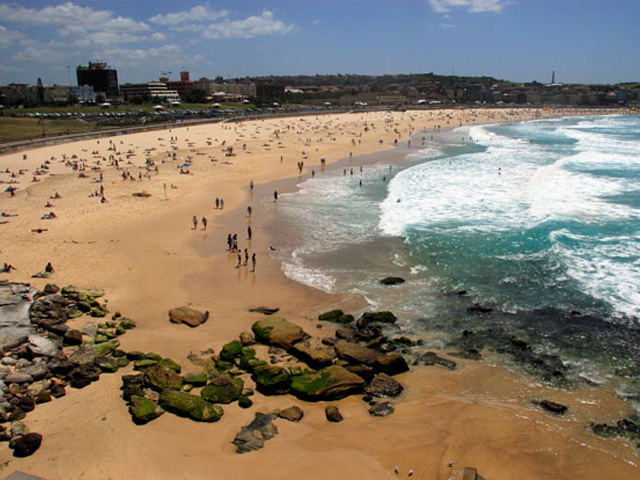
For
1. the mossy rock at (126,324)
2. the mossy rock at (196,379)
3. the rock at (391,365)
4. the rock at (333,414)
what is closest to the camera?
the rock at (333,414)

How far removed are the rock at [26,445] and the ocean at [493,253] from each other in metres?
10.9

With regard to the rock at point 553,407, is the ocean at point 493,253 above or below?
above

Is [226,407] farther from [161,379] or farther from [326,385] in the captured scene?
[326,385]

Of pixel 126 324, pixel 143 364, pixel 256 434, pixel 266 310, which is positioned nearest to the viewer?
pixel 256 434

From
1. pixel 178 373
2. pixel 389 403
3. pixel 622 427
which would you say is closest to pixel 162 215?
pixel 178 373

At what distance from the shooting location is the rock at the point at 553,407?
40.2 ft

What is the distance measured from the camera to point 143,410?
38.0ft

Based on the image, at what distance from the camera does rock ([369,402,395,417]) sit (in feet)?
39.7

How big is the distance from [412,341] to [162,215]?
63.8 feet

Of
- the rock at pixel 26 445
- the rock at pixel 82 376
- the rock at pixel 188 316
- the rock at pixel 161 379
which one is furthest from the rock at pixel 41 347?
the rock at pixel 188 316

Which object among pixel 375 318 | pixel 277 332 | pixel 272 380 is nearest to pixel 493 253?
pixel 375 318

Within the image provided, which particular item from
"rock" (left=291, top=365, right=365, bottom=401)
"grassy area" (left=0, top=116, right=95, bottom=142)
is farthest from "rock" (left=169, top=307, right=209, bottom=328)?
"grassy area" (left=0, top=116, right=95, bottom=142)

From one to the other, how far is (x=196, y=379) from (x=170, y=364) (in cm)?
114

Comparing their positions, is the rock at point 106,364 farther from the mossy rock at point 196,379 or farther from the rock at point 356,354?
the rock at point 356,354
